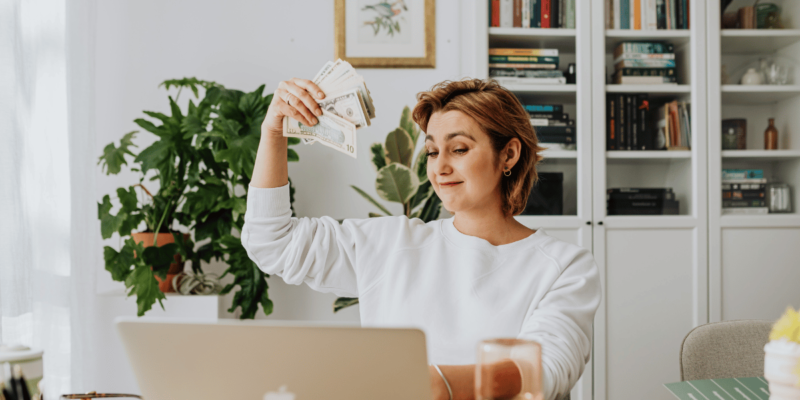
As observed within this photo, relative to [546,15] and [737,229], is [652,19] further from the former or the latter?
[737,229]

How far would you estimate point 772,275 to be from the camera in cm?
224

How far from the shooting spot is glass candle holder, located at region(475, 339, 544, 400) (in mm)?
509

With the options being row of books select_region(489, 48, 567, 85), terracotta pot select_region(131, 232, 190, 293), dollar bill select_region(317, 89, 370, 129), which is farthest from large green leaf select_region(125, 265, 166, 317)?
row of books select_region(489, 48, 567, 85)

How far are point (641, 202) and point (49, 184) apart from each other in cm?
233

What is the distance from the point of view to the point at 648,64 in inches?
91.0

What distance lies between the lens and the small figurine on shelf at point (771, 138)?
2.33 metres

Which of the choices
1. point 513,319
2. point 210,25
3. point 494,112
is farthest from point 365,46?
point 513,319

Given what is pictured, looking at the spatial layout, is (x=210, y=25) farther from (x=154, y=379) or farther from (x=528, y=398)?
(x=528, y=398)

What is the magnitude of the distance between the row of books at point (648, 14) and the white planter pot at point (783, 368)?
1.97 meters

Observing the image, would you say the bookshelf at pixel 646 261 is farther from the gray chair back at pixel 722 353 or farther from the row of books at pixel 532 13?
the gray chair back at pixel 722 353

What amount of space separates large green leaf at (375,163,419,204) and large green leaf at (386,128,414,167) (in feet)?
0.33

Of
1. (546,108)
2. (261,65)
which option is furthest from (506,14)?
(261,65)

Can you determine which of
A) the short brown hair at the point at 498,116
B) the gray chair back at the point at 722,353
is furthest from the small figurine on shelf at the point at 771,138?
the short brown hair at the point at 498,116

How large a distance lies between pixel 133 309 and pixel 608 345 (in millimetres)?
2030
